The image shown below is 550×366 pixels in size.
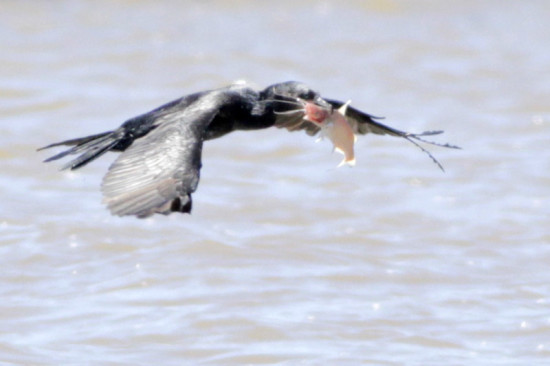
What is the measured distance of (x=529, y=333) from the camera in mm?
7203

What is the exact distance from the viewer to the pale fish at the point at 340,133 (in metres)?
6.18

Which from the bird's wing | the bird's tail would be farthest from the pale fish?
the bird's tail

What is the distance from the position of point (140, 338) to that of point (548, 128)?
5373 mm

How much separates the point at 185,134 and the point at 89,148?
2.20 ft

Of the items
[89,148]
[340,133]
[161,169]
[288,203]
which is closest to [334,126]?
[340,133]

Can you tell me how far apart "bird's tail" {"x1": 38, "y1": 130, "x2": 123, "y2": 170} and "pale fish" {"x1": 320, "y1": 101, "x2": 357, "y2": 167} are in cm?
103

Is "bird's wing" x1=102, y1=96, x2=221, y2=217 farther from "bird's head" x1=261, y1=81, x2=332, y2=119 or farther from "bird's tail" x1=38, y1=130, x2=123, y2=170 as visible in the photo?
"bird's head" x1=261, y1=81, x2=332, y2=119

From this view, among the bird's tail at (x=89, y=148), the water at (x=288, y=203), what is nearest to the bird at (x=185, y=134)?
the bird's tail at (x=89, y=148)

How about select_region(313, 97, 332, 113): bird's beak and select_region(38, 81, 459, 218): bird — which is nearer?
select_region(38, 81, 459, 218): bird

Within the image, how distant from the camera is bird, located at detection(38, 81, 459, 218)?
5.32 m

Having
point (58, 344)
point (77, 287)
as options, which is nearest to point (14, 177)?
point (77, 287)

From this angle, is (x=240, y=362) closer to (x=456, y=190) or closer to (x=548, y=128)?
(x=456, y=190)

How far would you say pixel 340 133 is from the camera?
6246mm

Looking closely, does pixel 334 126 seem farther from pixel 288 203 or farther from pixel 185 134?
pixel 288 203
